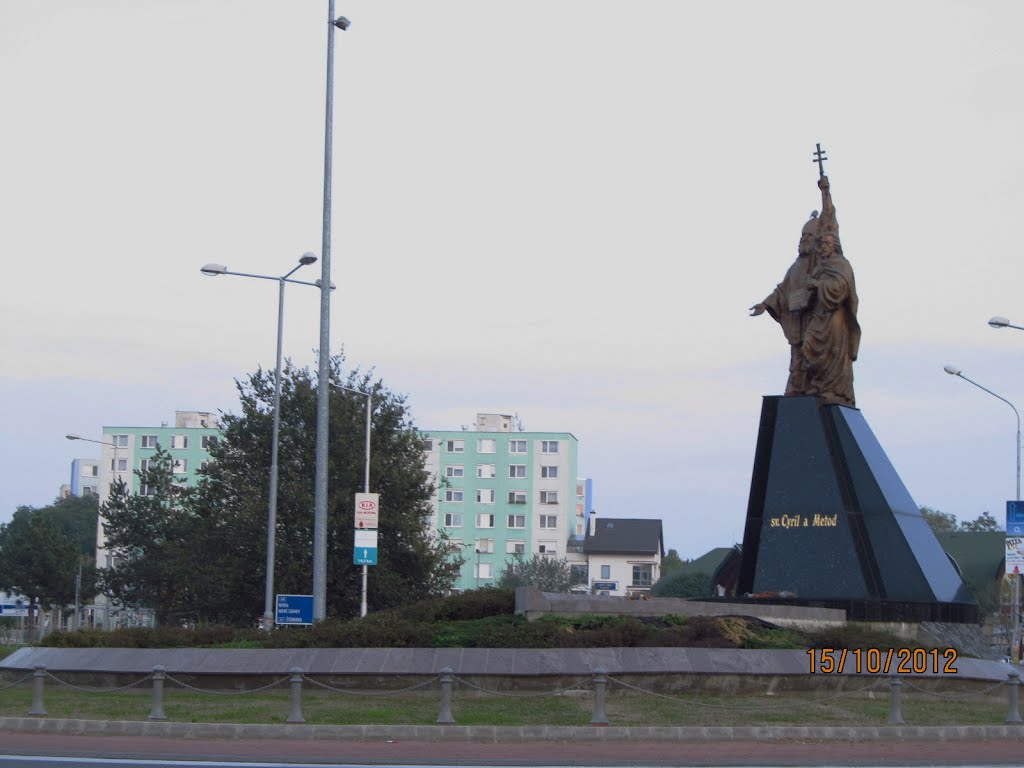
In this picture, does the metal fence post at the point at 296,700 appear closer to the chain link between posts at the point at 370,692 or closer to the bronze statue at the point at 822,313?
the chain link between posts at the point at 370,692

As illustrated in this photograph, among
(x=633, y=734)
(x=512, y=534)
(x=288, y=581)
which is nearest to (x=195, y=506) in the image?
(x=288, y=581)

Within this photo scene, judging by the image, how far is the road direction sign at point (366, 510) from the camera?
101ft

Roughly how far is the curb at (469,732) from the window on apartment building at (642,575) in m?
86.5

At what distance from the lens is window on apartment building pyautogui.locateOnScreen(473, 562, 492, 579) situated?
3787 inches

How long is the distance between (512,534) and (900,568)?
238ft

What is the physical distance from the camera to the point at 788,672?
825 inches

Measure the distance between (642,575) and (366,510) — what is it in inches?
2982

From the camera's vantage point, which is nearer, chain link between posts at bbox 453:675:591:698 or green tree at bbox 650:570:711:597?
chain link between posts at bbox 453:675:591:698

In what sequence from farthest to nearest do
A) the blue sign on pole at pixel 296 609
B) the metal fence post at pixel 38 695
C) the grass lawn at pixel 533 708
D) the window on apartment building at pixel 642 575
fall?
→ 1. the window on apartment building at pixel 642 575
2. the blue sign on pole at pixel 296 609
3. the metal fence post at pixel 38 695
4. the grass lawn at pixel 533 708

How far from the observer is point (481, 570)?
96.7 m

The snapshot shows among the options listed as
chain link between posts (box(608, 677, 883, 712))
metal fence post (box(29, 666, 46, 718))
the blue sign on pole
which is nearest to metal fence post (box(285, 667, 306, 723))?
metal fence post (box(29, 666, 46, 718))

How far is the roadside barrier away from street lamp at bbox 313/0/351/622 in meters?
5.21

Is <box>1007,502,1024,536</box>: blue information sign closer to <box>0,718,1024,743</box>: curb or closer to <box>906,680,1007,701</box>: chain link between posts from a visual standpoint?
<box>906,680,1007,701</box>: chain link between posts
